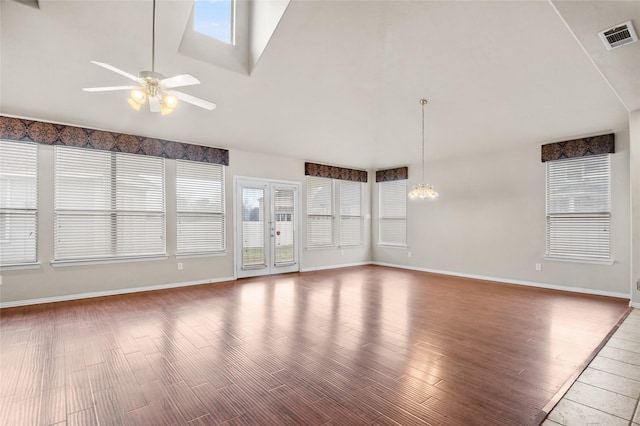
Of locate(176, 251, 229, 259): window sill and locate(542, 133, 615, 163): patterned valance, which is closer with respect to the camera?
locate(542, 133, 615, 163): patterned valance

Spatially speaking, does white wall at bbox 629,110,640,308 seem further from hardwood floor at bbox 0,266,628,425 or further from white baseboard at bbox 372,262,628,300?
white baseboard at bbox 372,262,628,300

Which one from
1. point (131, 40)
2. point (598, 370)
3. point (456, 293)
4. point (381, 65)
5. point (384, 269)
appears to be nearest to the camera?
point (598, 370)

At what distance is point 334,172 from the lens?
27.0ft

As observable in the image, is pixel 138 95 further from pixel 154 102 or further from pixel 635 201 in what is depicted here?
pixel 635 201

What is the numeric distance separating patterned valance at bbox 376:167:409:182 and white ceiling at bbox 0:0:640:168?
198 cm

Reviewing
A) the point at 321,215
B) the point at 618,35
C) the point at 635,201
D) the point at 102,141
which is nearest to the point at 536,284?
the point at 635,201

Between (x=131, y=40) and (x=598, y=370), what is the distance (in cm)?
577

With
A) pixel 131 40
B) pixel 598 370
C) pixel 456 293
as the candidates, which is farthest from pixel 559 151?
pixel 131 40

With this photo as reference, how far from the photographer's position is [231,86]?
4.71 m

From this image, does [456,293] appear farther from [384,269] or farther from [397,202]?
[397,202]

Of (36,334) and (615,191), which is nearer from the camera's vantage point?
(36,334)

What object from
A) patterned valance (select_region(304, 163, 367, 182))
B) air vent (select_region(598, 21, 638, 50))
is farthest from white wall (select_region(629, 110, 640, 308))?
patterned valance (select_region(304, 163, 367, 182))

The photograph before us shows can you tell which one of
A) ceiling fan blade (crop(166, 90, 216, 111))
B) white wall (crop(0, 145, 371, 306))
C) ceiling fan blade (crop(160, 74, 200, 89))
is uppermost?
ceiling fan blade (crop(160, 74, 200, 89))

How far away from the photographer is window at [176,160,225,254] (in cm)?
604
